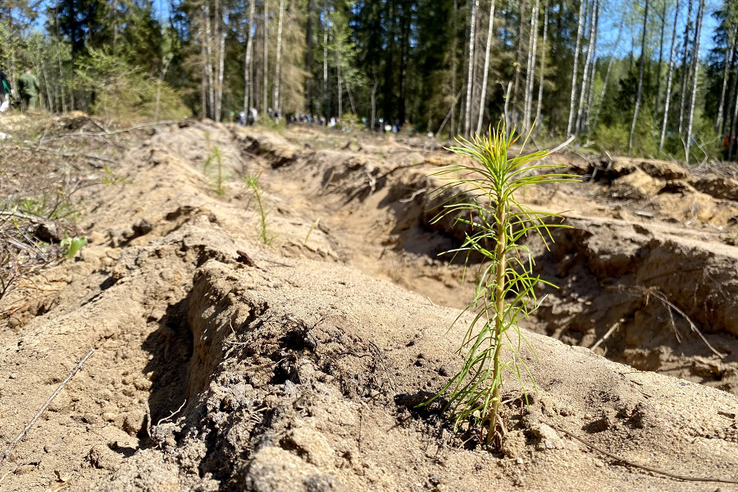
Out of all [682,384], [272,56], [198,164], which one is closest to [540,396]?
[682,384]

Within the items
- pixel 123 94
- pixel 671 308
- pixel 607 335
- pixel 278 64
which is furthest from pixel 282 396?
pixel 278 64

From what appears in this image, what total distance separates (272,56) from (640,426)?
86.7 feet

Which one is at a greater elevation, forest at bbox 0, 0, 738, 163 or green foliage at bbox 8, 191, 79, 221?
forest at bbox 0, 0, 738, 163

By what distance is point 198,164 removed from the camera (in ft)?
28.8

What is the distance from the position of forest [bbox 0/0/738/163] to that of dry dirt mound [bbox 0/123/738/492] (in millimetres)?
9290

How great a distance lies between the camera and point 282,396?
67.3 inches

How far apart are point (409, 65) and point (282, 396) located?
31869 millimetres

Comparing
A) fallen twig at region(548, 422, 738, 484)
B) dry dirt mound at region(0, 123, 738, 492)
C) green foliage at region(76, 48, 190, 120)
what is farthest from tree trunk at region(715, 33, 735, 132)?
fallen twig at region(548, 422, 738, 484)

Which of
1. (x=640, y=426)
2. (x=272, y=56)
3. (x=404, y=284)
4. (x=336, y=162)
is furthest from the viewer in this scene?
(x=272, y=56)

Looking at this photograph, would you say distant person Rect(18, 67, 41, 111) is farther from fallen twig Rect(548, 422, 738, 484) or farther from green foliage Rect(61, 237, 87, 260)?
fallen twig Rect(548, 422, 738, 484)

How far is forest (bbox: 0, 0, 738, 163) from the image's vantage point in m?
16.4

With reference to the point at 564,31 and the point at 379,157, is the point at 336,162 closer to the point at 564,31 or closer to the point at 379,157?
the point at 379,157

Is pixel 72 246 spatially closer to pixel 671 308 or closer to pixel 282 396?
pixel 282 396

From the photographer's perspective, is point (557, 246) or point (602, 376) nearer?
point (602, 376)
